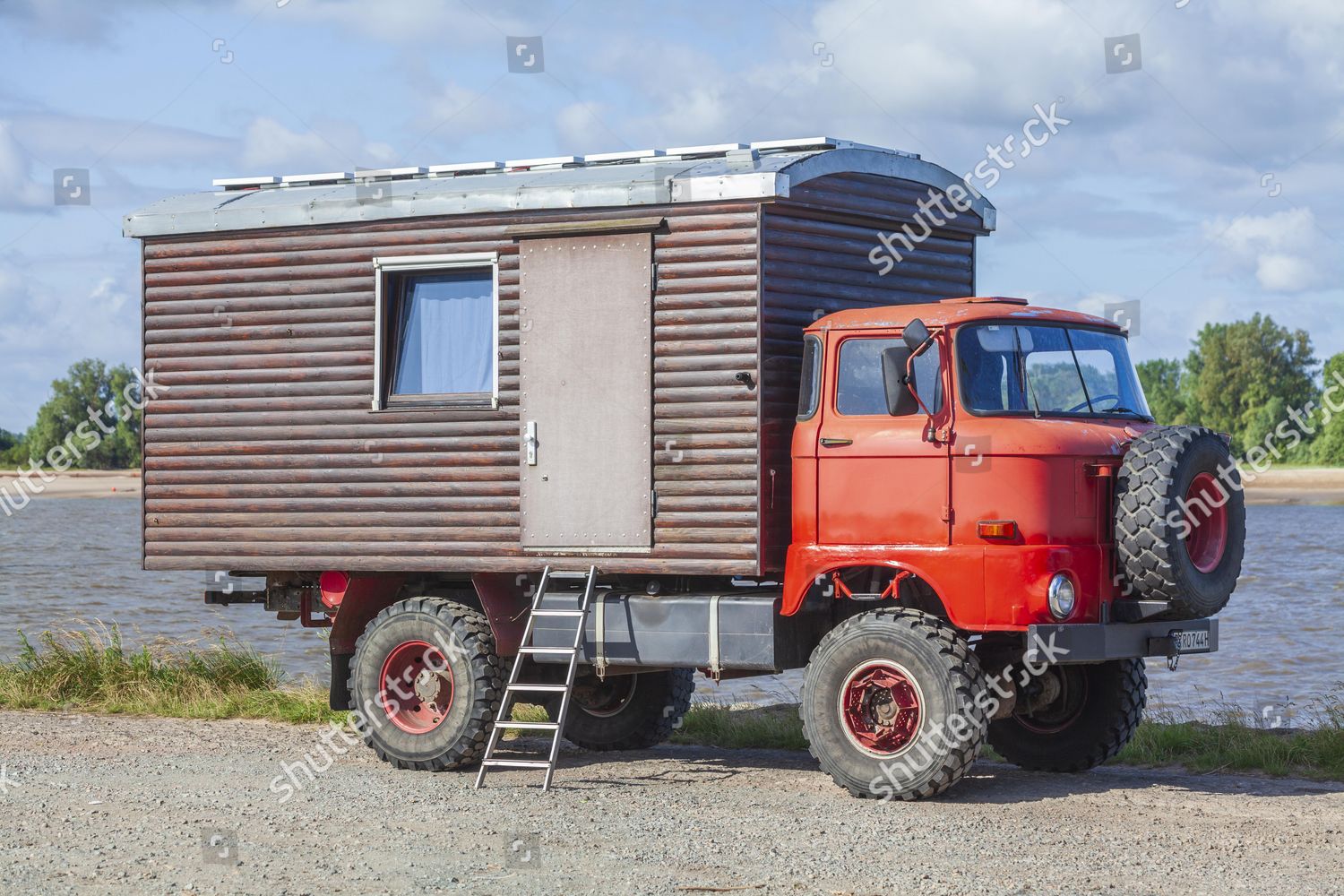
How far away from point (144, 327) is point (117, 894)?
620 centimetres

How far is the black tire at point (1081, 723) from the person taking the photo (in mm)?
11641

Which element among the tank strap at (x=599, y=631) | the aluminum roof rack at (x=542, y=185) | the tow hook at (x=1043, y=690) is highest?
the aluminum roof rack at (x=542, y=185)

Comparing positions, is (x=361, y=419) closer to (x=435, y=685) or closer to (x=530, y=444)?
(x=530, y=444)

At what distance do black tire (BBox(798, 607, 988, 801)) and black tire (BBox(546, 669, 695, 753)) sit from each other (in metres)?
2.71

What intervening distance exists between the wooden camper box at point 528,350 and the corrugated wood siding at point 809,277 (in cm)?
2

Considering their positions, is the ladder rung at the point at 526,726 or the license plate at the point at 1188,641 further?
the ladder rung at the point at 526,726

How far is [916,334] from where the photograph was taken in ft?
33.5

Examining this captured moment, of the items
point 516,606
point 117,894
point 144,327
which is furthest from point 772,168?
point 117,894

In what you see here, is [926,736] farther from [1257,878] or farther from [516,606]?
[516,606]

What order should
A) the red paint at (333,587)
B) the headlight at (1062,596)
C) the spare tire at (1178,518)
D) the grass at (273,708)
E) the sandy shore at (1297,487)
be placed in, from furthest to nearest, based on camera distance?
the sandy shore at (1297,487)
the red paint at (333,587)
the grass at (273,708)
the headlight at (1062,596)
the spare tire at (1178,518)

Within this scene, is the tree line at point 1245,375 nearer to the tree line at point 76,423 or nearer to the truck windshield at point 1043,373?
the tree line at point 76,423

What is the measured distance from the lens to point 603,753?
1319cm

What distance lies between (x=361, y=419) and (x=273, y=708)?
11.5 ft

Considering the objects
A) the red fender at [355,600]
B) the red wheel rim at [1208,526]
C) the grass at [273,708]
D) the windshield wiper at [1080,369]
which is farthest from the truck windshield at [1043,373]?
the red fender at [355,600]
